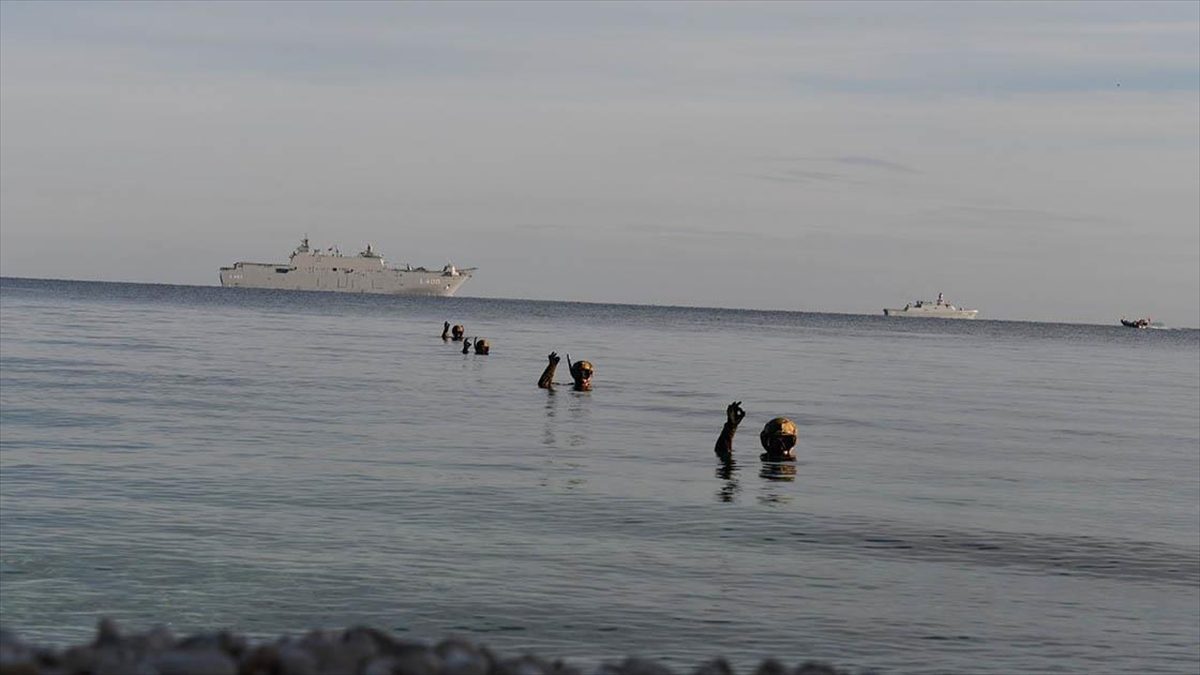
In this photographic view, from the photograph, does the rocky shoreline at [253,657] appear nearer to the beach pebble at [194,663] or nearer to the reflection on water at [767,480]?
the beach pebble at [194,663]

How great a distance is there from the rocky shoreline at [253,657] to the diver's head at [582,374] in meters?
48.4

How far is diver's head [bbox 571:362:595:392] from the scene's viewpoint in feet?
177

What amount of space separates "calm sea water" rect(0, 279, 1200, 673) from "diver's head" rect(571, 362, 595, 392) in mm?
1765

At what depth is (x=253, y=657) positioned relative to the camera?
5020 mm

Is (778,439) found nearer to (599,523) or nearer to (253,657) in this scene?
(599,523)

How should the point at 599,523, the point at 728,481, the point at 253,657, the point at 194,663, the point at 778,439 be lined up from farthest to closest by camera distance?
1. the point at 778,439
2. the point at 728,481
3. the point at 599,523
4. the point at 253,657
5. the point at 194,663

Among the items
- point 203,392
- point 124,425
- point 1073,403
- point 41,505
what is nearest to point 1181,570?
point 41,505

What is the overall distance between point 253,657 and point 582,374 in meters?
49.5

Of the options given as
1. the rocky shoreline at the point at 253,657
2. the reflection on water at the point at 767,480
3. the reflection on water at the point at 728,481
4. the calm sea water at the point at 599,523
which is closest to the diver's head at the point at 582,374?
the calm sea water at the point at 599,523

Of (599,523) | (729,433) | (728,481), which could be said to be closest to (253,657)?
(599,523)

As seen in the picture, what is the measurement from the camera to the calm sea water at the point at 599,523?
16.0m

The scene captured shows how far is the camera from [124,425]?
35062 millimetres

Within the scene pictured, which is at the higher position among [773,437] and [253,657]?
[253,657]

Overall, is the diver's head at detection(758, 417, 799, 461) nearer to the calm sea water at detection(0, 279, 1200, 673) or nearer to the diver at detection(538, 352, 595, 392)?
the calm sea water at detection(0, 279, 1200, 673)
